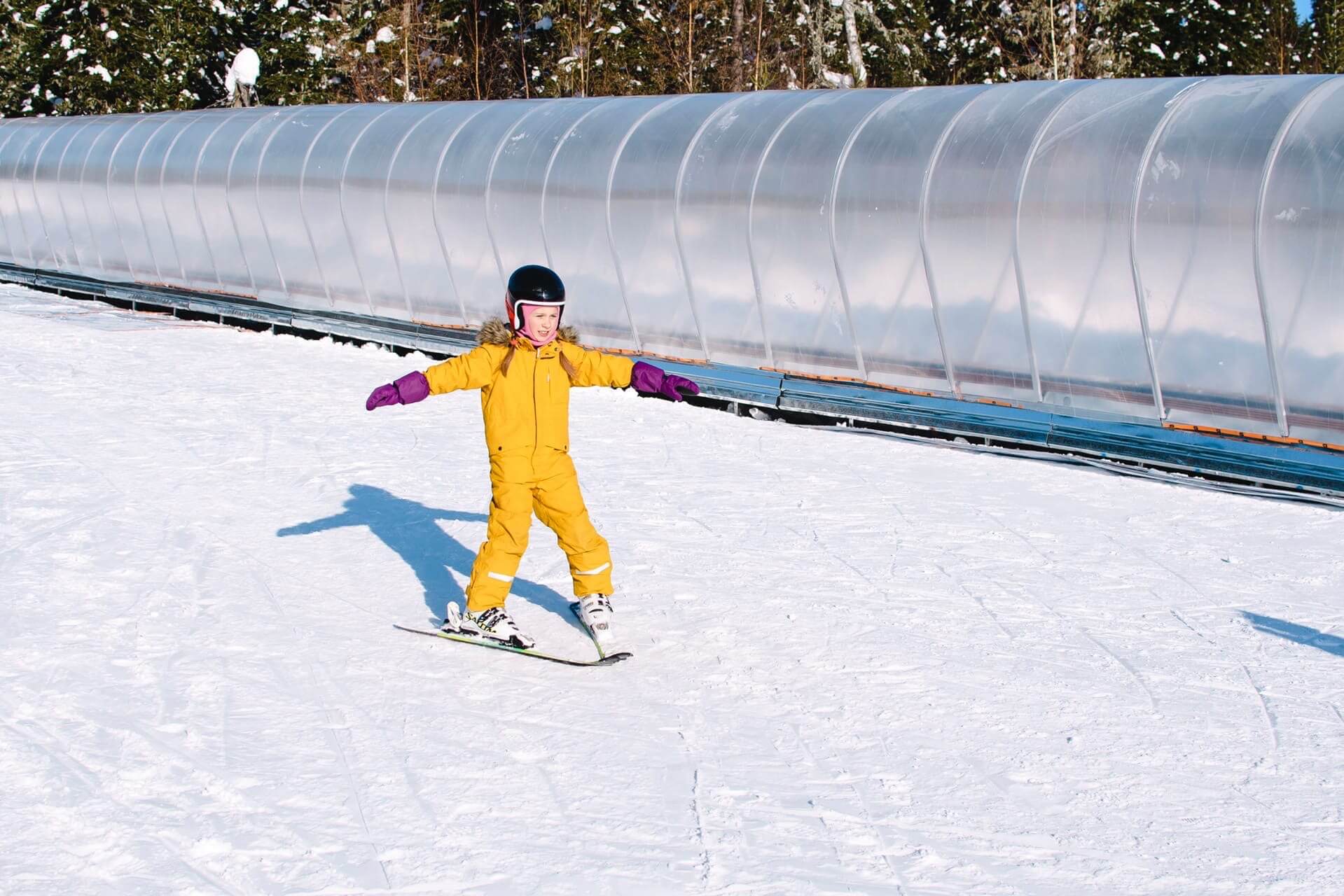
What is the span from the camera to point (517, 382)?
19.1 feet

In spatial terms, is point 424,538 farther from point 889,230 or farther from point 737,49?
point 737,49

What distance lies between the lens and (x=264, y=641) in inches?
245

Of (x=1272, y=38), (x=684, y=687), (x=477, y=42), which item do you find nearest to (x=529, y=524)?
(x=684, y=687)

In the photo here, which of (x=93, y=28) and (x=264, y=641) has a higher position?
(x=93, y=28)

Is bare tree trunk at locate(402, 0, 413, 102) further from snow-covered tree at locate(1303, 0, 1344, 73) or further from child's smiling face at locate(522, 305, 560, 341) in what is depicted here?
snow-covered tree at locate(1303, 0, 1344, 73)

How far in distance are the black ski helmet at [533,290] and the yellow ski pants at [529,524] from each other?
61 cm

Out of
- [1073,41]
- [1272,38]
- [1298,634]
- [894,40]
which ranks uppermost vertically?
[1272,38]

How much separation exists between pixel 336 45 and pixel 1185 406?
34.9m

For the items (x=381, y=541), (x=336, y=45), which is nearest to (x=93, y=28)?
(x=336, y=45)

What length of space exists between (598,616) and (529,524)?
0.54 m

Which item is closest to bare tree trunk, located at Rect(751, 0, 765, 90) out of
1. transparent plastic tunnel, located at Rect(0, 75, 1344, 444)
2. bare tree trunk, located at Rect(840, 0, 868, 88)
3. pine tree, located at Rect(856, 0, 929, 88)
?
bare tree trunk, located at Rect(840, 0, 868, 88)

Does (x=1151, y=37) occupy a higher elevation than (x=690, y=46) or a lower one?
higher

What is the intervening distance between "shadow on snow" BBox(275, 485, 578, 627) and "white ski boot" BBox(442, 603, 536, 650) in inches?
23.1

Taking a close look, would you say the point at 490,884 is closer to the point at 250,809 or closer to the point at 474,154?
the point at 250,809
